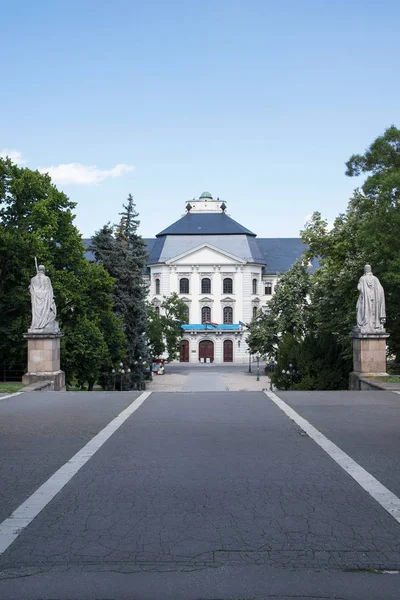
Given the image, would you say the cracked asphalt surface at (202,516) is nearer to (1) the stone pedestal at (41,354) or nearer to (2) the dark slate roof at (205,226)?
(1) the stone pedestal at (41,354)

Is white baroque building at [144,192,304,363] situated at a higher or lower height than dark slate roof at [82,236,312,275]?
lower

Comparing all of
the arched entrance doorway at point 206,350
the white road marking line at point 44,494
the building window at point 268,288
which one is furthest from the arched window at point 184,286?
the white road marking line at point 44,494

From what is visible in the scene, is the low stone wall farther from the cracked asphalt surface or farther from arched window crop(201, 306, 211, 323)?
arched window crop(201, 306, 211, 323)

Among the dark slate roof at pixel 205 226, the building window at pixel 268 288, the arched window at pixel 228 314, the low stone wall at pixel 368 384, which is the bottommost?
the low stone wall at pixel 368 384

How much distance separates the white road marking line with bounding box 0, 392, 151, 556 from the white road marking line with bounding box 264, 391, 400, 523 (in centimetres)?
277

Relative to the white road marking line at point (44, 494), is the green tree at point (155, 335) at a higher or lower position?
higher

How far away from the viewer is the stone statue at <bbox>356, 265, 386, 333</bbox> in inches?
817

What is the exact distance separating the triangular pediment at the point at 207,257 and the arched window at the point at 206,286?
84.8 inches

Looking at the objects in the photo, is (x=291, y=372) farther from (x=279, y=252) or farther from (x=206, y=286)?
(x=279, y=252)

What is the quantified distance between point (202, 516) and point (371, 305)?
635 inches

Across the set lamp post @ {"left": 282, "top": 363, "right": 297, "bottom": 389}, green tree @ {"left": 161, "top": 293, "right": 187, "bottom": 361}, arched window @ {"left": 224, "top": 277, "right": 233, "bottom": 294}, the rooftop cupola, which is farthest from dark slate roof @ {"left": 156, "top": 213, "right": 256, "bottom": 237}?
lamp post @ {"left": 282, "top": 363, "right": 297, "bottom": 389}

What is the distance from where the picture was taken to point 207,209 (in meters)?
98.3

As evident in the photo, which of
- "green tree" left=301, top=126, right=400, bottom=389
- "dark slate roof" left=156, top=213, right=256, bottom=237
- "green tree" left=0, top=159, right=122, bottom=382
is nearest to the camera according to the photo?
"green tree" left=301, top=126, right=400, bottom=389

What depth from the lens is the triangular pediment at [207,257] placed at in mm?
86688
